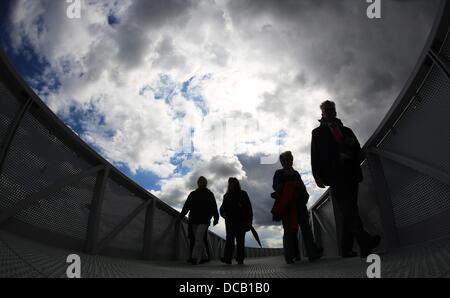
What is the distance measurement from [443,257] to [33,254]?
3.03m

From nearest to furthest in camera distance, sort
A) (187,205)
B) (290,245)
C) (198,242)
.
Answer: (290,245)
(198,242)
(187,205)

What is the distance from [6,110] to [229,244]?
3.73 metres

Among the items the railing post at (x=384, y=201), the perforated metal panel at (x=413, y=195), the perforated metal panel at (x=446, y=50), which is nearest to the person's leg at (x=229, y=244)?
the railing post at (x=384, y=201)

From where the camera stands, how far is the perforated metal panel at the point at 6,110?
259 cm

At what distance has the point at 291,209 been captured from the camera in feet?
13.9

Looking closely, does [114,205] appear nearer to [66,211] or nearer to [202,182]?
[66,211]

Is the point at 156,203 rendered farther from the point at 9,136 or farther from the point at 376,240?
the point at 376,240

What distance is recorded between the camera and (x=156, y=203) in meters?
6.27

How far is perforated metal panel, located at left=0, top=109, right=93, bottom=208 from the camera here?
2.67 metres

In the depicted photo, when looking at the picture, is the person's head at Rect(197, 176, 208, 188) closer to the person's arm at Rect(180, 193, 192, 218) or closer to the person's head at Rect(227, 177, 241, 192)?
the person's arm at Rect(180, 193, 192, 218)

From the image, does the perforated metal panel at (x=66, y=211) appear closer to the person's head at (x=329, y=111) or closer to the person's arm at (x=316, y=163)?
the person's arm at (x=316, y=163)

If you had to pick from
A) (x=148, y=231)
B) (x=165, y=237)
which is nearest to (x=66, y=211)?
(x=148, y=231)

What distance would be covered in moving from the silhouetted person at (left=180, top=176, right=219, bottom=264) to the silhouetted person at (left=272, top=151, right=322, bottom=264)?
1.77 metres
